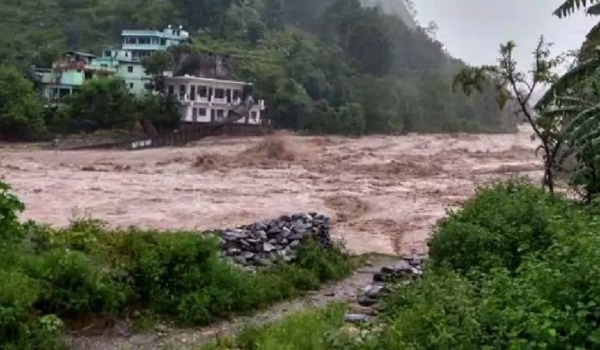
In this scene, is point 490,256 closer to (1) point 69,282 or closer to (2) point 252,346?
(2) point 252,346

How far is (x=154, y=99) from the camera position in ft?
146

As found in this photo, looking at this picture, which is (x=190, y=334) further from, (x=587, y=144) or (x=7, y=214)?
(x=587, y=144)

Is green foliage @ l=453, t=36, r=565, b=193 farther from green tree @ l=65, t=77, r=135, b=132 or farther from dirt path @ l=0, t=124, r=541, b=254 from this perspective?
green tree @ l=65, t=77, r=135, b=132

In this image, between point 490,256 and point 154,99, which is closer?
point 490,256

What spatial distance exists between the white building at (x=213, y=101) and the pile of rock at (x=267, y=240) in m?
33.6

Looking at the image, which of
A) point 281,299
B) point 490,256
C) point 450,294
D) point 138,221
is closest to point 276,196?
point 138,221

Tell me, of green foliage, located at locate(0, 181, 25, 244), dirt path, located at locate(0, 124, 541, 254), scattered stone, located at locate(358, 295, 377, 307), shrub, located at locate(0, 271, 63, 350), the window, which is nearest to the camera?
shrub, located at locate(0, 271, 63, 350)

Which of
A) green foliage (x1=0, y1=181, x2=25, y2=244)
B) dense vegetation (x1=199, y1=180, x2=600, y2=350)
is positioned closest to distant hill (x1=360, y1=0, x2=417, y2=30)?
dense vegetation (x1=199, y1=180, x2=600, y2=350)

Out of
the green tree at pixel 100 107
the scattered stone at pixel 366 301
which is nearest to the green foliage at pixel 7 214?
the scattered stone at pixel 366 301

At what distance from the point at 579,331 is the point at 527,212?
465 cm

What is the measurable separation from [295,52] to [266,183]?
30150mm

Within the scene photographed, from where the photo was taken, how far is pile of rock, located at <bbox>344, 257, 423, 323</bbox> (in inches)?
319

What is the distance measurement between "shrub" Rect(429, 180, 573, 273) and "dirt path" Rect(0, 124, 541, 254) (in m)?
6.02

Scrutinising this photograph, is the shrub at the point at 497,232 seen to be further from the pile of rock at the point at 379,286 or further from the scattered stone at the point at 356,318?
the scattered stone at the point at 356,318
